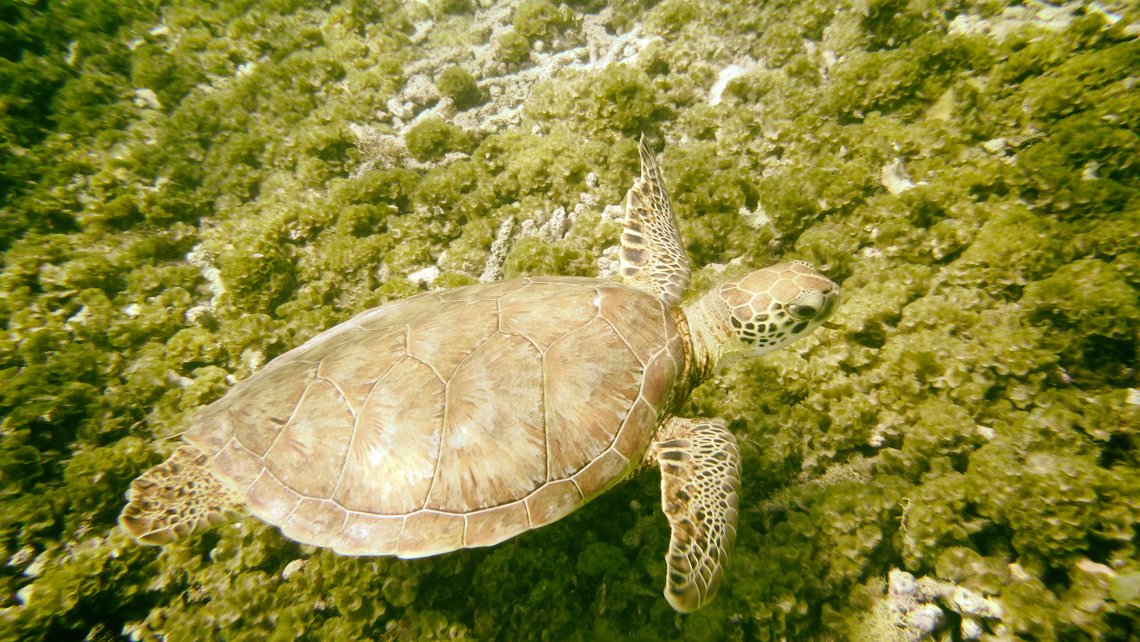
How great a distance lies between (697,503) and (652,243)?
1.50 meters

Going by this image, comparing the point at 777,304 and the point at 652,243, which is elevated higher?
the point at 652,243

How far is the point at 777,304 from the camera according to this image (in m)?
1.86

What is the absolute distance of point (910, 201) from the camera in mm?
2219

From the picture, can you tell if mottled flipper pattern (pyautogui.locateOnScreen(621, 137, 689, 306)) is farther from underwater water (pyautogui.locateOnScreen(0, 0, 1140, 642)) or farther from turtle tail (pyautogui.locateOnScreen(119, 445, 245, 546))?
turtle tail (pyautogui.locateOnScreen(119, 445, 245, 546))

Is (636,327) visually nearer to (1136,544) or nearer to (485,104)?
(1136,544)

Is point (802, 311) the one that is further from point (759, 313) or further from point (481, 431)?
point (481, 431)

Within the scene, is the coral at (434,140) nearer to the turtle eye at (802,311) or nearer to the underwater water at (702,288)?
the underwater water at (702,288)

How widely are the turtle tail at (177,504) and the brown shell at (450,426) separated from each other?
0.43ft

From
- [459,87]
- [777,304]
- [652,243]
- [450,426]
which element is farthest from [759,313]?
[459,87]

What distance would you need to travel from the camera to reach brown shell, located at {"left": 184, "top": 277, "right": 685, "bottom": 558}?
1619mm

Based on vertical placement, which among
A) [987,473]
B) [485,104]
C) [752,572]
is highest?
[485,104]

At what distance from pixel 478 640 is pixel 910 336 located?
262 centimetres

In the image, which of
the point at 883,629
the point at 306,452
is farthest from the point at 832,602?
the point at 306,452

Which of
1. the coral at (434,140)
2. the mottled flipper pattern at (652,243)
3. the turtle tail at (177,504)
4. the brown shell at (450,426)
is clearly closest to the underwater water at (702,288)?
the coral at (434,140)
